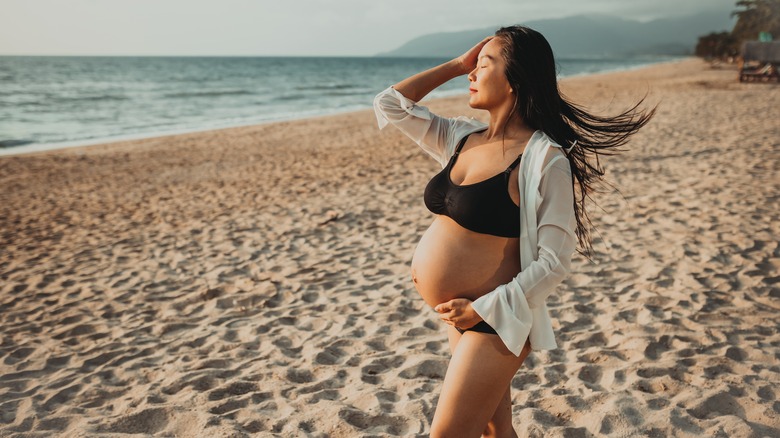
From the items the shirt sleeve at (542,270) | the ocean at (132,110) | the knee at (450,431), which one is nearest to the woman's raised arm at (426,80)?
the shirt sleeve at (542,270)

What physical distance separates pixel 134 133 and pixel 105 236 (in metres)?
12.1

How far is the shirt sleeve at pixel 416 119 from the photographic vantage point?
2.16 meters

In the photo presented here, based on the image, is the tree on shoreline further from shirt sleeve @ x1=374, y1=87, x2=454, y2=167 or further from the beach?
shirt sleeve @ x1=374, y1=87, x2=454, y2=167

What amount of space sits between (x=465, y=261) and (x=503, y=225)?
0.19m

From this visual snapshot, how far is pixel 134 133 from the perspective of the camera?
17672mm

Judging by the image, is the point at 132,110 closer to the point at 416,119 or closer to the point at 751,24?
the point at 416,119

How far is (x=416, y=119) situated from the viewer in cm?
219

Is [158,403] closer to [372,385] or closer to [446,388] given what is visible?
[372,385]

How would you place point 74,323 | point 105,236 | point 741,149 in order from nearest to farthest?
point 74,323, point 105,236, point 741,149

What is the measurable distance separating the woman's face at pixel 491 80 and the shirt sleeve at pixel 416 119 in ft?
1.08

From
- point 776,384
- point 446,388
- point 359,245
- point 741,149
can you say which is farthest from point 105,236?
point 741,149

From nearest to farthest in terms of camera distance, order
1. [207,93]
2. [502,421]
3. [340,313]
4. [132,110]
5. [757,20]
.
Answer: [502,421]
[340,313]
[132,110]
[207,93]
[757,20]

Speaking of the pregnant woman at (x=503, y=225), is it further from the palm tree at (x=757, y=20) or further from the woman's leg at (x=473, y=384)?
the palm tree at (x=757, y=20)

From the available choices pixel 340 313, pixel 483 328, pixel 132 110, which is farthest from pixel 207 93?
pixel 483 328
